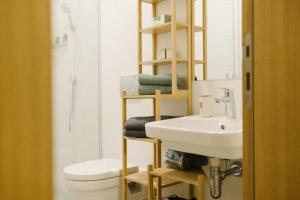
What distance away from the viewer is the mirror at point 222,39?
1785 millimetres

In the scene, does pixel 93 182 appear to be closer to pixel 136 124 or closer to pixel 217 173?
pixel 136 124

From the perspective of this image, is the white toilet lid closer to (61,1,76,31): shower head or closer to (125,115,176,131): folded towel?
(125,115,176,131): folded towel

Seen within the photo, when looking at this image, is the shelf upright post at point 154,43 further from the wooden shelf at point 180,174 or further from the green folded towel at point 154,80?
the wooden shelf at point 180,174

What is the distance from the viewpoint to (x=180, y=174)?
1776 millimetres

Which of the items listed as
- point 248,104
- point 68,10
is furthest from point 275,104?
point 68,10

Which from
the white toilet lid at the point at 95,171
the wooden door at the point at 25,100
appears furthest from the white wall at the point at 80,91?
the wooden door at the point at 25,100

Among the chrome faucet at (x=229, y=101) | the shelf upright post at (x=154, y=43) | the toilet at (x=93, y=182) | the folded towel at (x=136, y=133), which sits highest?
the shelf upright post at (x=154, y=43)

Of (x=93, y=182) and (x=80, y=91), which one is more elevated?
(x=80, y=91)

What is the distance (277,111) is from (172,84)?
4.29ft

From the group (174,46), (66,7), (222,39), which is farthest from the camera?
(66,7)

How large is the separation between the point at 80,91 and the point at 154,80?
1059 mm

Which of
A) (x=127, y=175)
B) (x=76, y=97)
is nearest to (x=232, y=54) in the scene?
(x=127, y=175)

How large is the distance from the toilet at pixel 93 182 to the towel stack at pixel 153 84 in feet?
2.03

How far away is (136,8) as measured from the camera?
8.00 ft
